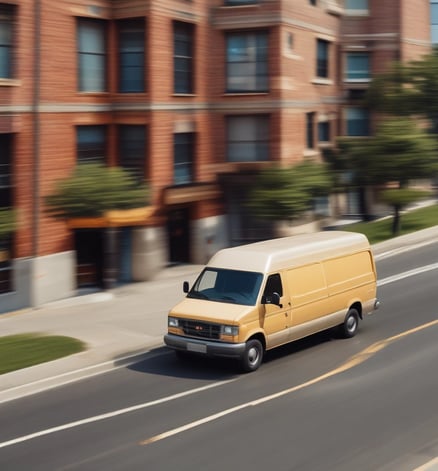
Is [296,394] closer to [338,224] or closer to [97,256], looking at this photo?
[97,256]

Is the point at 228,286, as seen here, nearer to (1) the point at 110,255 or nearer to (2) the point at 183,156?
(1) the point at 110,255

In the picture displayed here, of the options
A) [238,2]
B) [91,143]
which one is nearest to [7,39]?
[91,143]

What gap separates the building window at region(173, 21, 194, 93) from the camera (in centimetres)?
3062

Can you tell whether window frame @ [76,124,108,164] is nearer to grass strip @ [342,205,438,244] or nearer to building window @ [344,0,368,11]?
grass strip @ [342,205,438,244]

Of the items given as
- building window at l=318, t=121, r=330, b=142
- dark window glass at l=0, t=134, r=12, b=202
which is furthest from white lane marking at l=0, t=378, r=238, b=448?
building window at l=318, t=121, r=330, b=142

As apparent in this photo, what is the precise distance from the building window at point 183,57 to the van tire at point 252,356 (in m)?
15.2

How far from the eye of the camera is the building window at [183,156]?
31125mm

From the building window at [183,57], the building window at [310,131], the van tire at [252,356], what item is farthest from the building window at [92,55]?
the van tire at [252,356]

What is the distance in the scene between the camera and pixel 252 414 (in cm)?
1455

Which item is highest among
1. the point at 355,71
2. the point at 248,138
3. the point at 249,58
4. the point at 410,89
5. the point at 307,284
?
the point at 355,71

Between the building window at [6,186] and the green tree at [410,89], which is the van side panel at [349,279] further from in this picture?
the green tree at [410,89]

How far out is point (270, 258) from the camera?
18.0 metres

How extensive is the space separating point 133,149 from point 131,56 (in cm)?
303

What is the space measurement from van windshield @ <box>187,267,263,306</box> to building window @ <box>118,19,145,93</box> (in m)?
12.8
